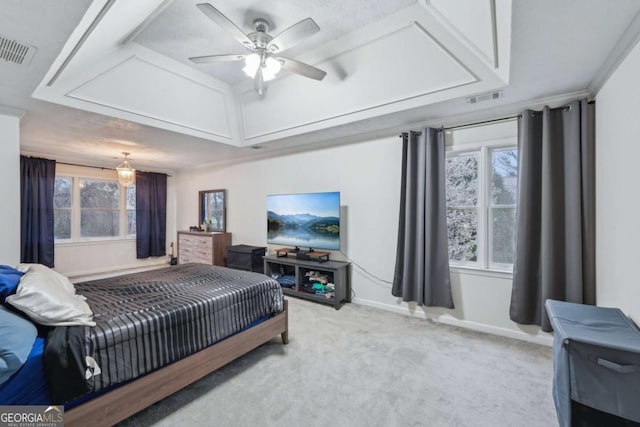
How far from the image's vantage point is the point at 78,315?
5.22ft

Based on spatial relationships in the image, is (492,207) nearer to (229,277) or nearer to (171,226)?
(229,277)

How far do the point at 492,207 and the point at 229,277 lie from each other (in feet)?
9.48

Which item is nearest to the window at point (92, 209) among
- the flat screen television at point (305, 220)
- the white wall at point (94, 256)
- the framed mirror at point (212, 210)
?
the white wall at point (94, 256)

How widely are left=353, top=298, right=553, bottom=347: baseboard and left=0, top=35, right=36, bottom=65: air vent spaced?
3954mm

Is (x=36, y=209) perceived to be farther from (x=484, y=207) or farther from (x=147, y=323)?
(x=484, y=207)

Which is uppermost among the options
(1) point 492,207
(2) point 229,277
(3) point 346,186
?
(3) point 346,186

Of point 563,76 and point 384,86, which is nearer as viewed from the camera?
point 563,76

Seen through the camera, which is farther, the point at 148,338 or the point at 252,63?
the point at 252,63

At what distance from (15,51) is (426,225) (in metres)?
3.73

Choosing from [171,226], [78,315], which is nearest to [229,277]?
[78,315]

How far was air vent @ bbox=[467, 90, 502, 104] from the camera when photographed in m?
2.55

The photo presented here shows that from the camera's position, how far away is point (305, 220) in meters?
4.09

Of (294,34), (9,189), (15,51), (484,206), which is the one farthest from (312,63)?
(9,189)

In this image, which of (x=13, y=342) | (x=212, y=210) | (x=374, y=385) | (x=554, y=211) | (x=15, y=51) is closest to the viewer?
(x=13, y=342)
